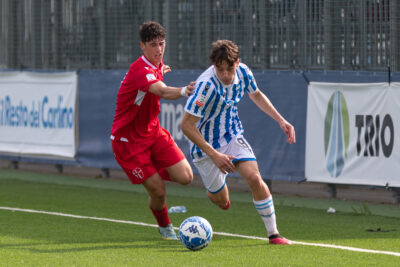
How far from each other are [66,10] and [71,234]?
8.99 m

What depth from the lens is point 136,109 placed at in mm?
8953

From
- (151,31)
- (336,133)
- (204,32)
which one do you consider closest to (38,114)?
(204,32)

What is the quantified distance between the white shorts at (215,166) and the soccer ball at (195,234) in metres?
0.60

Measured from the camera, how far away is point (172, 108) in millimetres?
14398

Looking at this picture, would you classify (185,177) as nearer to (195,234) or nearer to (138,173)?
(138,173)

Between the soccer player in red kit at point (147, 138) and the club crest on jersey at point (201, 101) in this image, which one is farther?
the soccer player in red kit at point (147, 138)

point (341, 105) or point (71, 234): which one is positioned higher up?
point (341, 105)

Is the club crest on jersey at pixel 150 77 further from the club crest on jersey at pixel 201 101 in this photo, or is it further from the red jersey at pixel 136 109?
the club crest on jersey at pixel 201 101

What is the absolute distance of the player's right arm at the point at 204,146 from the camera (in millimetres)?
7777

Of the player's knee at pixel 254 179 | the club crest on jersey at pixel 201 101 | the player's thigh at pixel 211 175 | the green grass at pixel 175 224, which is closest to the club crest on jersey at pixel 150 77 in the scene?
the club crest on jersey at pixel 201 101

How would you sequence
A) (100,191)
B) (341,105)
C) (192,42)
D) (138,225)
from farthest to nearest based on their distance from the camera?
(192,42)
(100,191)
(341,105)
(138,225)

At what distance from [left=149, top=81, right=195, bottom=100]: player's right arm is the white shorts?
2.40ft

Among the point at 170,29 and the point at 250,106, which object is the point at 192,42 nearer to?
the point at 170,29

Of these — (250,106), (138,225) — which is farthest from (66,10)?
(138,225)
